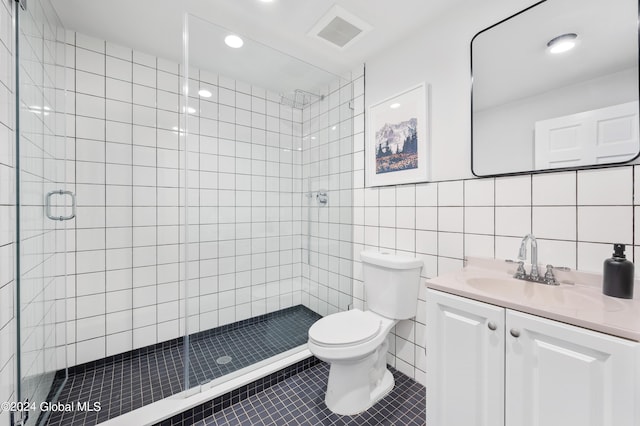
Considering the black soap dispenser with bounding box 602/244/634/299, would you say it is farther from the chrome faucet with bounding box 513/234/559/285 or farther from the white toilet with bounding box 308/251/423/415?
the white toilet with bounding box 308/251/423/415

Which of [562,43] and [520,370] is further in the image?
[562,43]

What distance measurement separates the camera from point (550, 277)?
3.76 feet

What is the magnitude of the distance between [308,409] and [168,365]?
3.57 feet

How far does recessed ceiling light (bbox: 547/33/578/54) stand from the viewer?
1159mm

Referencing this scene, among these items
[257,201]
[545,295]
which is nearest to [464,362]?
[545,295]

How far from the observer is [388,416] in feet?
4.73

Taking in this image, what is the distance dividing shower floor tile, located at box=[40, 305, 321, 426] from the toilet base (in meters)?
0.53

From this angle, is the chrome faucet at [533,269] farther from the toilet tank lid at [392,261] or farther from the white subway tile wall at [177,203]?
the white subway tile wall at [177,203]

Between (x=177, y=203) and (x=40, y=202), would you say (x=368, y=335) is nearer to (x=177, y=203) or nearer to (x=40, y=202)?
(x=177, y=203)

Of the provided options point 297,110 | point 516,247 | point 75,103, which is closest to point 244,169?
point 297,110

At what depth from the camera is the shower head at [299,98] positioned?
2260 mm

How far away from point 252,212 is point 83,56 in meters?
1.58

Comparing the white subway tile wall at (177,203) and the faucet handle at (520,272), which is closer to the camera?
the faucet handle at (520,272)

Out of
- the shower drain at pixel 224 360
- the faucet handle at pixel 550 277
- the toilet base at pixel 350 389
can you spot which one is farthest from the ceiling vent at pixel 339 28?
the shower drain at pixel 224 360
